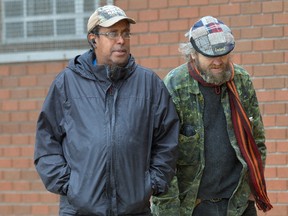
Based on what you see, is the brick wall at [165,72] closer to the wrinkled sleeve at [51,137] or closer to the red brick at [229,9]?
the red brick at [229,9]

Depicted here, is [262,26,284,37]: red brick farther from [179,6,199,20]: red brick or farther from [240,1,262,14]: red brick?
[179,6,199,20]: red brick

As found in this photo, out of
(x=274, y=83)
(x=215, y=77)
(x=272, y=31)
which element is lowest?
(x=274, y=83)

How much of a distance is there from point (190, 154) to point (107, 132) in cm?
62

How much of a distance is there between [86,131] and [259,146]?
115cm

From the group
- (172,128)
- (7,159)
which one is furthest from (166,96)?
(7,159)

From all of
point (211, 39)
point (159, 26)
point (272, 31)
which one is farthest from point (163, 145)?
point (159, 26)

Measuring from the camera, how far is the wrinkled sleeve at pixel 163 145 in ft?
12.8

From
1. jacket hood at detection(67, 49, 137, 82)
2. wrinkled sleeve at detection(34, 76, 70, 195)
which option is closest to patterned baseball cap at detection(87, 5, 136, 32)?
jacket hood at detection(67, 49, 137, 82)

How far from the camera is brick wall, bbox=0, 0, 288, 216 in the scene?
596 cm

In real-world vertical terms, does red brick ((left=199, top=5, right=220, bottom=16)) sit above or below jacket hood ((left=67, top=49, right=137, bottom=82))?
above

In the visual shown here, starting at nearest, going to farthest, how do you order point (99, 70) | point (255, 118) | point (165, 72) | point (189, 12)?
point (99, 70) < point (255, 118) < point (189, 12) < point (165, 72)

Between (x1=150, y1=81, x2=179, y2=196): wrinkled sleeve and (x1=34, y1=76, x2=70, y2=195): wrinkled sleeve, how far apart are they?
48 cm

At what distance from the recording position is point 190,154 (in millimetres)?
4152

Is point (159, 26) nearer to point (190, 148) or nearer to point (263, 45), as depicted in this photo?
point (263, 45)
